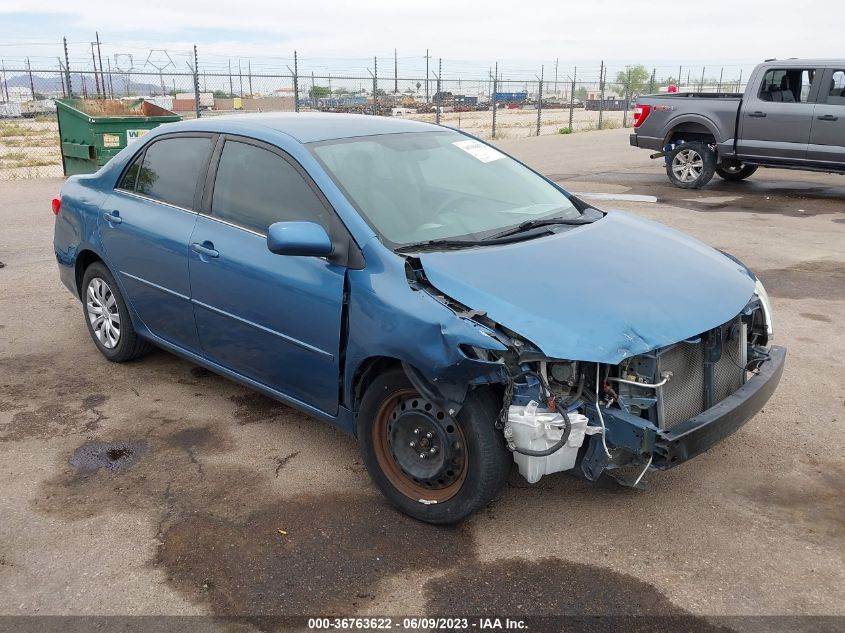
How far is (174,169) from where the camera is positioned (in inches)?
186

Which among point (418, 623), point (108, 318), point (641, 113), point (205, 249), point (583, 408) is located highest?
point (641, 113)

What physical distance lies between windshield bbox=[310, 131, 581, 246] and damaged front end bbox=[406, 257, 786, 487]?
64cm

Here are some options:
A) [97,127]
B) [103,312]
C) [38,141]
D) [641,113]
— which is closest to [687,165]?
[641,113]

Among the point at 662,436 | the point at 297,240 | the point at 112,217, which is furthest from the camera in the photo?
the point at 112,217

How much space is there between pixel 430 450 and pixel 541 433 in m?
0.56

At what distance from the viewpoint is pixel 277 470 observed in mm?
4008

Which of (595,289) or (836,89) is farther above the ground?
(836,89)

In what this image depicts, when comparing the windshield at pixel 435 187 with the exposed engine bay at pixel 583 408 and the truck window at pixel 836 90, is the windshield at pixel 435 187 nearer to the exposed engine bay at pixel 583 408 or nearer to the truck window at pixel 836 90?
the exposed engine bay at pixel 583 408

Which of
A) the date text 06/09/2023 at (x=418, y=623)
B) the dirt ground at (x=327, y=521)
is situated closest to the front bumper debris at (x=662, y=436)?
the dirt ground at (x=327, y=521)

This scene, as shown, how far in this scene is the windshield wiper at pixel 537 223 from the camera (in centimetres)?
394

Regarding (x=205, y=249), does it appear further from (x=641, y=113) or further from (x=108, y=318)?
(x=641, y=113)

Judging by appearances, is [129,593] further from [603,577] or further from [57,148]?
[57,148]

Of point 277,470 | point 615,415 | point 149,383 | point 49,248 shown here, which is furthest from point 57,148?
point 615,415

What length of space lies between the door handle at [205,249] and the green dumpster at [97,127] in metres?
9.87
